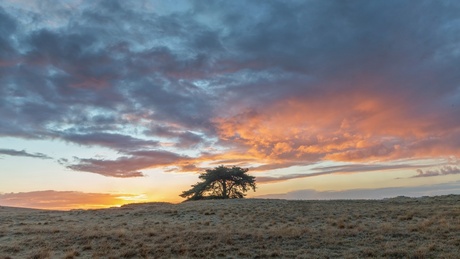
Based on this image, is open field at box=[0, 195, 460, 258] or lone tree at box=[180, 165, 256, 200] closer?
open field at box=[0, 195, 460, 258]

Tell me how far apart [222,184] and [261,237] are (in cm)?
3869

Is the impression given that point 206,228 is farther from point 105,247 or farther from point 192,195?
point 192,195

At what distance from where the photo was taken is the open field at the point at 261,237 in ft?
58.1

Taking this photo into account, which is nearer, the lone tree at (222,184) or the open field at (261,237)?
the open field at (261,237)

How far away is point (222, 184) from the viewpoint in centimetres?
5953

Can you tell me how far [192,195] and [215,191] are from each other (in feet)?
12.4

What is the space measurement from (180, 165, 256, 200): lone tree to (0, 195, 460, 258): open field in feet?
86.9

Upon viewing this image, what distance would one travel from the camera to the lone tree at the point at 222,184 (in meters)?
58.2

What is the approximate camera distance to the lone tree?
58250mm

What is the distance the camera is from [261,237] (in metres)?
21.1

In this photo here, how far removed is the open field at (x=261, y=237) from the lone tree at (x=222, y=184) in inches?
1043

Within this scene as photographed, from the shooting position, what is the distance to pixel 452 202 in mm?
34500

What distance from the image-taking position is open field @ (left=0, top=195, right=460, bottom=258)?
1772 cm

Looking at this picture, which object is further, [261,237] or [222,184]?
[222,184]
